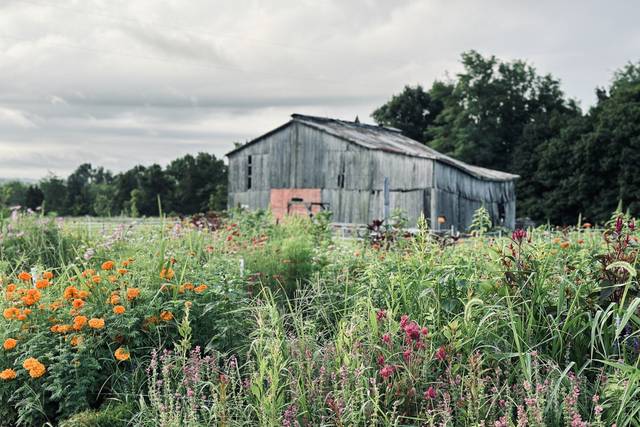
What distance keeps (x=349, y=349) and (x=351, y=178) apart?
22.9m

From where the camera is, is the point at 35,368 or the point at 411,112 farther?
the point at 411,112

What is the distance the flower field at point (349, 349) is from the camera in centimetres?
346

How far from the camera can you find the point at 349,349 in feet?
13.3

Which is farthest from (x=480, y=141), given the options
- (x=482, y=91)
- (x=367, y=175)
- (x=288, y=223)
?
(x=288, y=223)

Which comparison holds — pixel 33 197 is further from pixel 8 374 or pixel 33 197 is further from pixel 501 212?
pixel 8 374

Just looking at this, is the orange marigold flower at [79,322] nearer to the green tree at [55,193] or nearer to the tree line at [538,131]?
the tree line at [538,131]

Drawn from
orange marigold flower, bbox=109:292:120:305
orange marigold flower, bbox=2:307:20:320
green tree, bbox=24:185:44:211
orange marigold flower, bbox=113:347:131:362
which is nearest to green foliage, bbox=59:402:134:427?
orange marigold flower, bbox=113:347:131:362

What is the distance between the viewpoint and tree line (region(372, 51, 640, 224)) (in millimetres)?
35281

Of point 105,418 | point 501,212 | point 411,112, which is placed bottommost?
point 105,418

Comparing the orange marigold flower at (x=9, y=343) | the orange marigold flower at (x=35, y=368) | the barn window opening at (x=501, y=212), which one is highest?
the barn window opening at (x=501, y=212)

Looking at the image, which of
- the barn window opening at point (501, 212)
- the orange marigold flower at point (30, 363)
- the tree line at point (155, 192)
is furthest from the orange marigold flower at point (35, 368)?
the tree line at point (155, 192)

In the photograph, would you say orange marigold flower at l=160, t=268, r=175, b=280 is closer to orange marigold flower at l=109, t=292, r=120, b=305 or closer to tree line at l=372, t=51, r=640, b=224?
orange marigold flower at l=109, t=292, r=120, b=305

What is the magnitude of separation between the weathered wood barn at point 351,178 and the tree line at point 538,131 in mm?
6991

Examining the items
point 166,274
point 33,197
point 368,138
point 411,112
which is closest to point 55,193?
point 33,197
